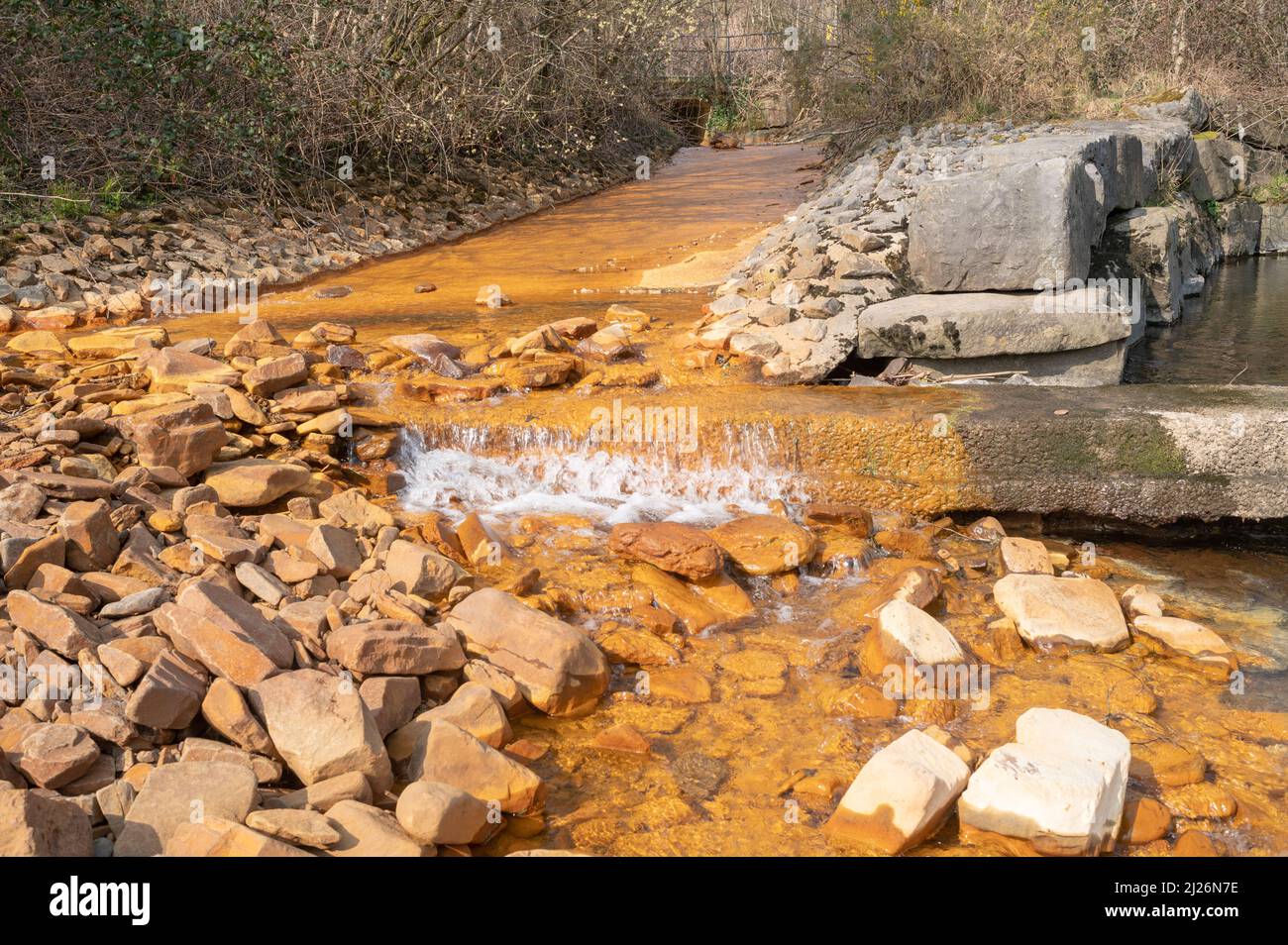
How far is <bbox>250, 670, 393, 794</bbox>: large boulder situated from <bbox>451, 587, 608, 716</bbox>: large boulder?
0.64 meters

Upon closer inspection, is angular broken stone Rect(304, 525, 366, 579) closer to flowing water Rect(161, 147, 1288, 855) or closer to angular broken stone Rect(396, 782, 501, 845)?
flowing water Rect(161, 147, 1288, 855)

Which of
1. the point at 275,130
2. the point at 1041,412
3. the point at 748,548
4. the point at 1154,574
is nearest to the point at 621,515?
the point at 748,548

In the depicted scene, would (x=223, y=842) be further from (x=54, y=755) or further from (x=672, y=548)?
(x=672, y=548)

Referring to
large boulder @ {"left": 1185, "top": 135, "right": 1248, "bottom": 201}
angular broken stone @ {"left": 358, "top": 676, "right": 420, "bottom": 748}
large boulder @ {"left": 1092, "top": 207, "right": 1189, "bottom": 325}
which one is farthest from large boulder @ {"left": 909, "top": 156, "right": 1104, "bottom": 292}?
large boulder @ {"left": 1185, "top": 135, "right": 1248, "bottom": 201}

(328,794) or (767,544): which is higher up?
(767,544)

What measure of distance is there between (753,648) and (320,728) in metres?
1.69

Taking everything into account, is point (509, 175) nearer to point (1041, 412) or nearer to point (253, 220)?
point (253, 220)

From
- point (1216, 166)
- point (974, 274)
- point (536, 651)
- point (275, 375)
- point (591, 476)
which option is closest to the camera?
point (536, 651)

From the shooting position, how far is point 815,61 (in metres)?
→ 15.4

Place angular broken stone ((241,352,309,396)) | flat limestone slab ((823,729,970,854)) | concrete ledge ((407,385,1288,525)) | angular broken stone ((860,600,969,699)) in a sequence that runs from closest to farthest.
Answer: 1. flat limestone slab ((823,729,970,854))
2. angular broken stone ((860,600,969,699))
3. concrete ledge ((407,385,1288,525))
4. angular broken stone ((241,352,309,396))

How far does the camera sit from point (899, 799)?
Answer: 9.59ft

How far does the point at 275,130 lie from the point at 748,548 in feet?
22.7

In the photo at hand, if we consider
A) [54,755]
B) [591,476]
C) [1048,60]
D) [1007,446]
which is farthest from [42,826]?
[1048,60]

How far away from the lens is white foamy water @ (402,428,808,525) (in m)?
5.14
